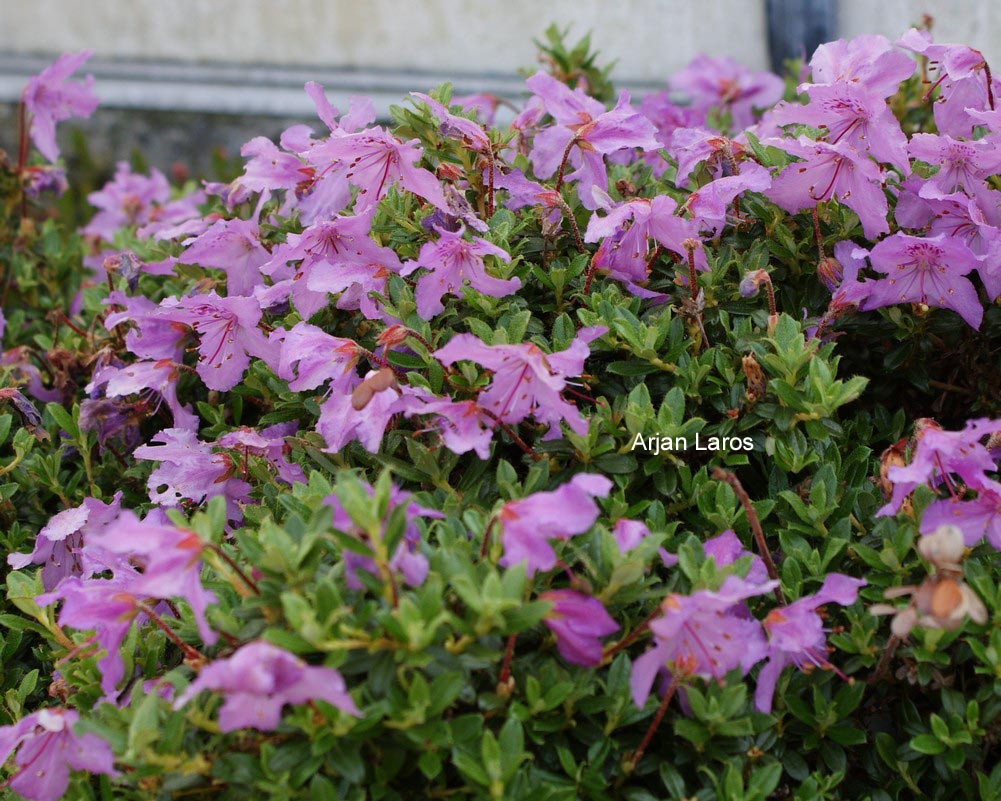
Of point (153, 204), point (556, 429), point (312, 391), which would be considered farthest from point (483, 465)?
point (153, 204)

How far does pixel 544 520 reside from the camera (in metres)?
1.02

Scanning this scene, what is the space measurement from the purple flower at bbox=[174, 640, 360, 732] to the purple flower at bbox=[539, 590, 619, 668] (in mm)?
214

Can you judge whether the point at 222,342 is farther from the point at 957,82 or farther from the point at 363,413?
the point at 957,82

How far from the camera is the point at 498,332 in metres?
1.28

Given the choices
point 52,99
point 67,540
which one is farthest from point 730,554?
point 52,99

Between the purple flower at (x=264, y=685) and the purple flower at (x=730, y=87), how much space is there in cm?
172

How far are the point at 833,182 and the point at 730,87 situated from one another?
3.34 feet

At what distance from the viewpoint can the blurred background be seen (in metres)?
4.40

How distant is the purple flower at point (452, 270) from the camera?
1.35 m

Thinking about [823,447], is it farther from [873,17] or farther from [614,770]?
[873,17]

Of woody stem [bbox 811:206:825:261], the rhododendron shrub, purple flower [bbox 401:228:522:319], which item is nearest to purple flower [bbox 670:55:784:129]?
the rhododendron shrub

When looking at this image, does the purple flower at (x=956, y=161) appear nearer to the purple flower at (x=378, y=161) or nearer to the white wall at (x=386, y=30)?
the purple flower at (x=378, y=161)

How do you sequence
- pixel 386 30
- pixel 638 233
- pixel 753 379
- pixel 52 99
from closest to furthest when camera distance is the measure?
pixel 753 379
pixel 638 233
pixel 52 99
pixel 386 30

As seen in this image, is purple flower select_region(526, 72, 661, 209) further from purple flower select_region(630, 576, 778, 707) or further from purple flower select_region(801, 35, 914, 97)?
purple flower select_region(630, 576, 778, 707)
